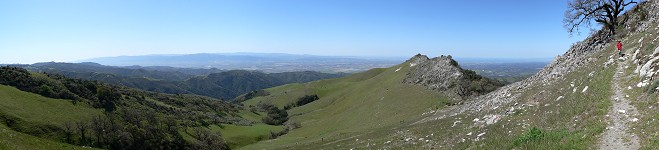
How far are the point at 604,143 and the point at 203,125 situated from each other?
104838 mm

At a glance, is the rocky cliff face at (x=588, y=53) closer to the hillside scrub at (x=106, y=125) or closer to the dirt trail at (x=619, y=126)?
the dirt trail at (x=619, y=126)

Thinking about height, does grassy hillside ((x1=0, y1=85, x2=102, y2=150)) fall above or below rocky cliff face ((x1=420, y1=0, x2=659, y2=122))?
below

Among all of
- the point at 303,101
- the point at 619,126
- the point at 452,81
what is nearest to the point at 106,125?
the point at 452,81

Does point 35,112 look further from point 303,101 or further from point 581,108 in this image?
point 303,101

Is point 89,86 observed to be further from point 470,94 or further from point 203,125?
point 470,94

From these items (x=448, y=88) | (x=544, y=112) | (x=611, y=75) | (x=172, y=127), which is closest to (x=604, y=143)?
(x=544, y=112)

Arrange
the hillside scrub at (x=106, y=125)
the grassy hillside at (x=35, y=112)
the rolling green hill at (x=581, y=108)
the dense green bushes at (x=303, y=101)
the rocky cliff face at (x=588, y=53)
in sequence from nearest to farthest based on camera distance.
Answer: the rolling green hill at (x=581, y=108), the rocky cliff face at (x=588, y=53), the grassy hillside at (x=35, y=112), the hillside scrub at (x=106, y=125), the dense green bushes at (x=303, y=101)

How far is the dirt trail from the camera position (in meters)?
15.3

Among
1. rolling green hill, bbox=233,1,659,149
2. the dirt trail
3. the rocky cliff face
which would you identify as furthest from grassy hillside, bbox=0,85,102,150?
the dirt trail

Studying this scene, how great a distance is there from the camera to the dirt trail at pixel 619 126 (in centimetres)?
1531

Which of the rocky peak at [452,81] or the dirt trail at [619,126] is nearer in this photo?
the dirt trail at [619,126]

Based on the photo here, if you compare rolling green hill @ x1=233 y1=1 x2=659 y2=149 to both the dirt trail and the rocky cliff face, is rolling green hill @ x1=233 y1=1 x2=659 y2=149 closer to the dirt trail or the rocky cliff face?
the dirt trail

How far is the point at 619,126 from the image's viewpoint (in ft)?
56.9

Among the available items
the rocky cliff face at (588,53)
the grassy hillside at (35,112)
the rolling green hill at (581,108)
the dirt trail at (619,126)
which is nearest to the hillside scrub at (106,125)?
the grassy hillside at (35,112)
